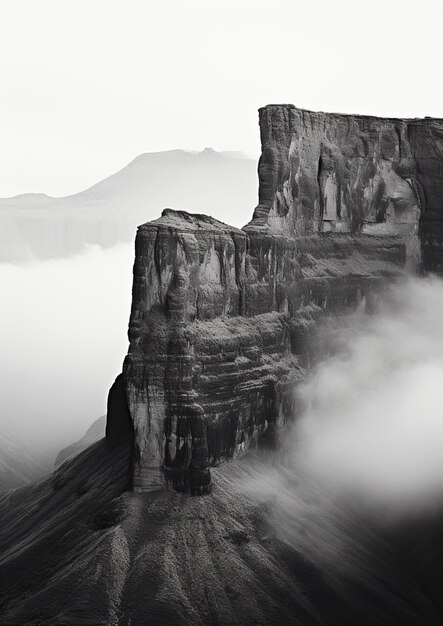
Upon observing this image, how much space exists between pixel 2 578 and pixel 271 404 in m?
42.3

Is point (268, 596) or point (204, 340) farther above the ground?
point (204, 340)

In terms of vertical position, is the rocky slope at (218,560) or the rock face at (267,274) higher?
the rock face at (267,274)

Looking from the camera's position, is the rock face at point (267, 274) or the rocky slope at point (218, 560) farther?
the rock face at point (267, 274)

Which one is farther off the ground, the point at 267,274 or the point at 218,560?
the point at 267,274

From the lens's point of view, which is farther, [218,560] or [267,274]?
[267,274]

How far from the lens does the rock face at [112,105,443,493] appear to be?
458 feet

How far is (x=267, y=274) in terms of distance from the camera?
162m

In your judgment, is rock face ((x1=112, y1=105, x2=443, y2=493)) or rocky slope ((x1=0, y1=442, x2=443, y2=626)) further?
rock face ((x1=112, y1=105, x2=443, y2=493))

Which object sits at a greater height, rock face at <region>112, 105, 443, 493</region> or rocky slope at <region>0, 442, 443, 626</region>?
rock face at <region>112, 105, 443, 493</region>

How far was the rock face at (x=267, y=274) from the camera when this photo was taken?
139750 mm

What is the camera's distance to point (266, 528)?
14038cm

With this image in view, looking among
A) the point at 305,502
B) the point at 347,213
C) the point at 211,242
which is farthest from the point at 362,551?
Answer: the point at 347,213

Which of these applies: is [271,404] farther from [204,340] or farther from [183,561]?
[183,561]

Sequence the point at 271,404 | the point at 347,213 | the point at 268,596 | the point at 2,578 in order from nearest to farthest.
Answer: the point at 268,596 → the point at 2,578 → the point at 271,404 → the point at 347,213
